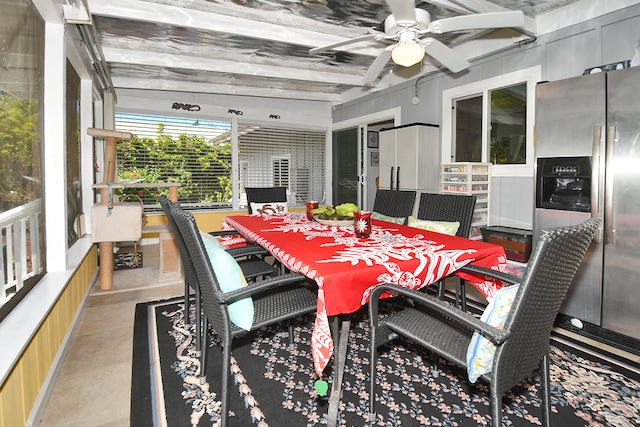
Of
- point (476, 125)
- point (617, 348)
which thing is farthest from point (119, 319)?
point (476, 125)

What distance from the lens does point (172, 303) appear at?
3.27 meters

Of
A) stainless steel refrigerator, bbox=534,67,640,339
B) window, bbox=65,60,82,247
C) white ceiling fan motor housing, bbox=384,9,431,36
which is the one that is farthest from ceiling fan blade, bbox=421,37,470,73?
window, bbox=65,60,82,247

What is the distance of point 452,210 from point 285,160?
513 cm

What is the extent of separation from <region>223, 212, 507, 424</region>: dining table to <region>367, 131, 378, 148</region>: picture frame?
15.2 ft

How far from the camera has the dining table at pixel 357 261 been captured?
1448 millimetres

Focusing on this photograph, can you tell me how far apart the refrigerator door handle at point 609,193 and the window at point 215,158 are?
5498 millimetres

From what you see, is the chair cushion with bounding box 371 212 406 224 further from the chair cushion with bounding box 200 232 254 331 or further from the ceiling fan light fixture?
the chair cushion with bounding box 200 232 254 331

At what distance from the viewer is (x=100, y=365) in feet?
7.27

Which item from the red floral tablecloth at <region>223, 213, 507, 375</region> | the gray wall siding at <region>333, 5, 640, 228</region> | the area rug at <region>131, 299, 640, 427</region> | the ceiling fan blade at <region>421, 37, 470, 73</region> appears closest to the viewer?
the red floral tablecloth at <region>223, 213, 507, 375</region>

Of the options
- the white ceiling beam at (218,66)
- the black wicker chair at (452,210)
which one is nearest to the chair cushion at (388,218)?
the black wicker chair at (452,210)

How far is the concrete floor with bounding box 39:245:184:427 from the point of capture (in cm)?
177

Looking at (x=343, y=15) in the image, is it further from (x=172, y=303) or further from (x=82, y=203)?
(x=82, y=203)

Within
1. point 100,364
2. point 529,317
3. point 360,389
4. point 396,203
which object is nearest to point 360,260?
point 529,317

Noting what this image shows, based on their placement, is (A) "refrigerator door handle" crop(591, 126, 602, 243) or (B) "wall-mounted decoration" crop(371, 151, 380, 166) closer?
(A) "refrigerator door handle" crop(591, 126, 602, 243)
